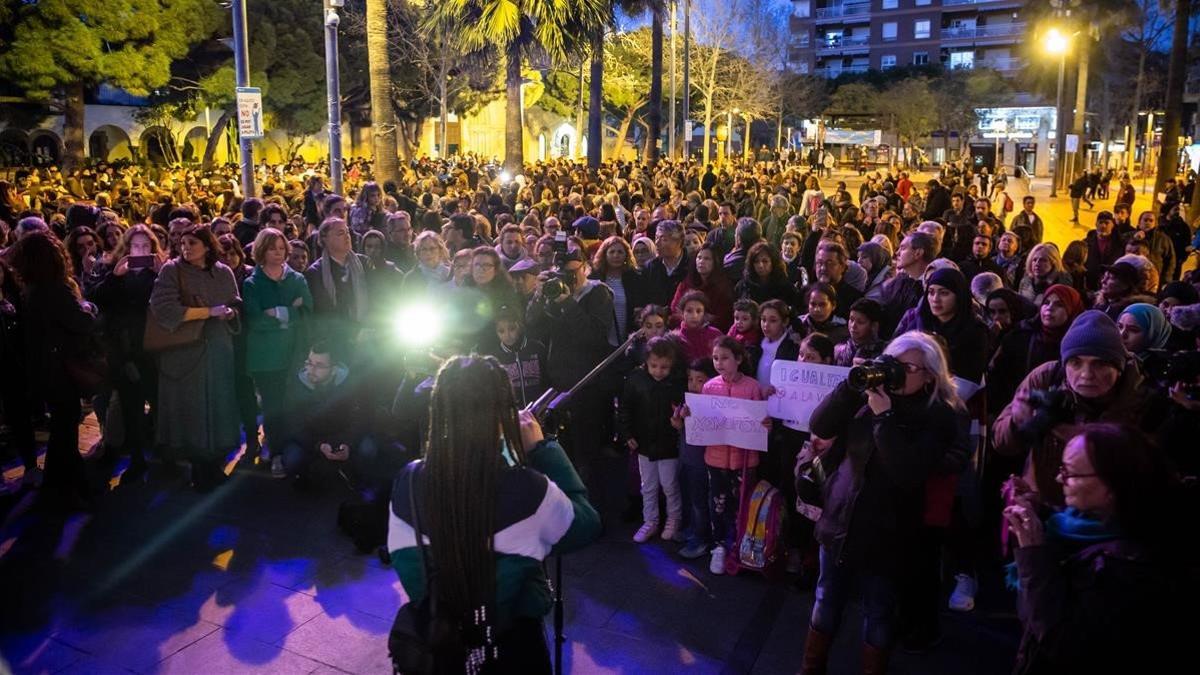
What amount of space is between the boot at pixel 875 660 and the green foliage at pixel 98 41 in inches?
1270

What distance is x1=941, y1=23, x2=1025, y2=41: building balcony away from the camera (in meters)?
74.7

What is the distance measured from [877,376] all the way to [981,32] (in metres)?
82.5

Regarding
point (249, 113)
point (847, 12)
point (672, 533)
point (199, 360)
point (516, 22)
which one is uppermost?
point (847, 12)

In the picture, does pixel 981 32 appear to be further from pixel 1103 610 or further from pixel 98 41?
pixel 1103 610

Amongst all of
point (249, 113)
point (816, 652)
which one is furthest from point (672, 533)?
point (249, 113)

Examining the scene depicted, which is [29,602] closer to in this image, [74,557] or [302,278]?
[74,557]

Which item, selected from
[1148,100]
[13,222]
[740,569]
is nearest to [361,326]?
[740,569]

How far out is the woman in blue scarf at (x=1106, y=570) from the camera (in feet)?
7.82

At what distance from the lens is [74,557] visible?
564 centimetres

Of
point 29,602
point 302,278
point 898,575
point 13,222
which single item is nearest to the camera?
point 898,575

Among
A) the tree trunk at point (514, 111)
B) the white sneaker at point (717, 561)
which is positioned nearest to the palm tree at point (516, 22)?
the tree trunk at point (514, 111)

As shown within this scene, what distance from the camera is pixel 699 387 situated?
224 inches

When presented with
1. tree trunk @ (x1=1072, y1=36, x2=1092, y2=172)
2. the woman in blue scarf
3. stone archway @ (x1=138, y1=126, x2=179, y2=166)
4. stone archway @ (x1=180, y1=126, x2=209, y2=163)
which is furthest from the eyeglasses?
stone archway @ (x1=180, y1=126, x2=209, y2=163)

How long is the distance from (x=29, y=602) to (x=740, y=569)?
3975 mm
